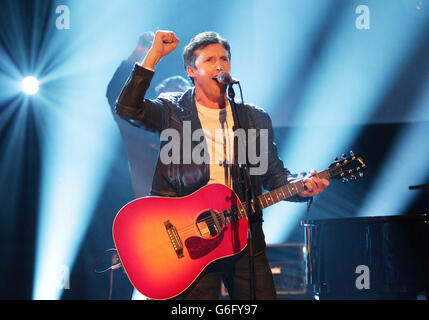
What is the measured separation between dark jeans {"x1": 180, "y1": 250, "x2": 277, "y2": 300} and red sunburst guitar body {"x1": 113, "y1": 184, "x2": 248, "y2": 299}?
5 centimetres

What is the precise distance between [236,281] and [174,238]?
42cm

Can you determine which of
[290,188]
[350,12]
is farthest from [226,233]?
[350,12]

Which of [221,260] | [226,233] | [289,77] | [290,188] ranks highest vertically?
[289,77]

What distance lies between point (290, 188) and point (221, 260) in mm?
647

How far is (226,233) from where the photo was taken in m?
2.36

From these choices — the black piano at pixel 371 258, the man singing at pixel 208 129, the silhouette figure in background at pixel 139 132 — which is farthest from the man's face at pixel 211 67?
the silhouette figure in background at pixel 139 132

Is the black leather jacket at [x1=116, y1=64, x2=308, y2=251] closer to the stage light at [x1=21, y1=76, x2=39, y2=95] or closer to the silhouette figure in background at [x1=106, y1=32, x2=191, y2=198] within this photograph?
the silhouette figure in background at [x1=106, y1=32, x2=191, y2=198]

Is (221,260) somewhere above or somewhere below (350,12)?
below

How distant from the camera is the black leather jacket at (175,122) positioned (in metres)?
2.29

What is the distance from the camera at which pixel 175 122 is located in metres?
2.54

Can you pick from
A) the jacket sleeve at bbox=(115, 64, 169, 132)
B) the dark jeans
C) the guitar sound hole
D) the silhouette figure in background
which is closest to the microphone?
the jacket sleeve at bbox=(115, 64, 169, 132)

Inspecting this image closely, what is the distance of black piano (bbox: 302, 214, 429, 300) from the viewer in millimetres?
3432
